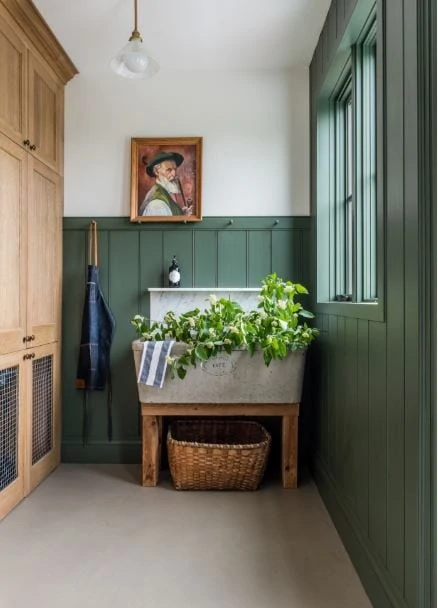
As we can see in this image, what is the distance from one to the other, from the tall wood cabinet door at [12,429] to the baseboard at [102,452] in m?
0.60

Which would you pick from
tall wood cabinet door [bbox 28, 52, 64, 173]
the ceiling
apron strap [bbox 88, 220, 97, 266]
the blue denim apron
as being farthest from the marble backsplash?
the ceiling

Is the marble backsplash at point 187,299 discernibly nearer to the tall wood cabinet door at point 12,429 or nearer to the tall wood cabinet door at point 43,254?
the tall wood cabinet door at point 43,254

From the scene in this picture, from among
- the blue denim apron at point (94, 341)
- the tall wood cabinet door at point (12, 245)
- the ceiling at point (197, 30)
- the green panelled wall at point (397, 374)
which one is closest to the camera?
the green panelled wall at point (397, 374)

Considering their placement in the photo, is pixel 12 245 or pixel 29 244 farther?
pixel 29 244

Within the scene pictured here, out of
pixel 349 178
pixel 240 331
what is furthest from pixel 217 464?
pixel 349 178

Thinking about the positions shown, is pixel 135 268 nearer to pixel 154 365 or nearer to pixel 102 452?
pixel 154 365

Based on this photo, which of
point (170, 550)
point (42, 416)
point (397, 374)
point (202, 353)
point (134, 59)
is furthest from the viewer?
point (42, 416)

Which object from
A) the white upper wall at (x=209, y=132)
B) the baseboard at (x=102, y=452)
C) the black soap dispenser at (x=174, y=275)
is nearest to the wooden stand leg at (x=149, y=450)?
the baseboard at (x=102, y=452)

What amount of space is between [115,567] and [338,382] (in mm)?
1246

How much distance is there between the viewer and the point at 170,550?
2033 mm

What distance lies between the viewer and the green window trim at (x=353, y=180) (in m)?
1.74

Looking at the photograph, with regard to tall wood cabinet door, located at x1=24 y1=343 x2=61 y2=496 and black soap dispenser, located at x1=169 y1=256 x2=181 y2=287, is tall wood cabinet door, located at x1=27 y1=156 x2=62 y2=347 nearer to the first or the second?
tall wood cabinet door, located at x1=24 y1=343 x2=61 y2=496

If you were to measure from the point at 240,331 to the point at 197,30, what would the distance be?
5.40 ft

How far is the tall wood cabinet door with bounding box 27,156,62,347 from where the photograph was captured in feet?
8.61
